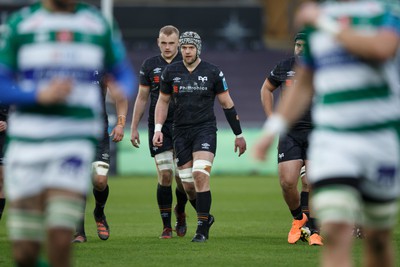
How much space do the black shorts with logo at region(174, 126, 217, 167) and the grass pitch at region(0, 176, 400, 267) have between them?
101cm

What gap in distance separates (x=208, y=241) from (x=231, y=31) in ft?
92.6

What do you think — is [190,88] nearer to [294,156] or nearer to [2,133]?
[294,156]

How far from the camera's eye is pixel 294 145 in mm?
12391

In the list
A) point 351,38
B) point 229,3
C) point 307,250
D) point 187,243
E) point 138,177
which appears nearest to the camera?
point 351,38

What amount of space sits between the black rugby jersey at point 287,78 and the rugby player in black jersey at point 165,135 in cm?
156

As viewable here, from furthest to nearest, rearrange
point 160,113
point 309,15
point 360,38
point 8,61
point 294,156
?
1. point 160,113
2. point 294,156
3. point 8,61
4. point 309,15
5. point 360,38

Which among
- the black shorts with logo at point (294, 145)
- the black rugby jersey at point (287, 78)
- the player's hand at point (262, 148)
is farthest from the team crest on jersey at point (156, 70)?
the player's hand at point (262, 148)

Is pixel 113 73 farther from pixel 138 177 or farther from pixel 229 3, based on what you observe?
pixel 229 3

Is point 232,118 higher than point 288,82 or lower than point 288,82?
lower

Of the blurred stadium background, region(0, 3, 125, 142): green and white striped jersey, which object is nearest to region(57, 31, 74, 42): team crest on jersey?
region(0, 3, 125, 142): green and white striped jersey

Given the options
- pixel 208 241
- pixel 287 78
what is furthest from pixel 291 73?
pixel 208 241

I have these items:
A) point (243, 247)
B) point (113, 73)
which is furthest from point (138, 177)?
point (113, 73)

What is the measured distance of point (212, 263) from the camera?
10375 mm

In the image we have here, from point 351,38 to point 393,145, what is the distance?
2.37 feet
